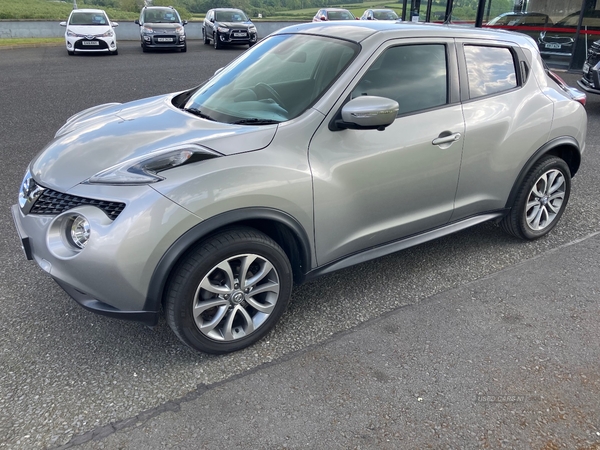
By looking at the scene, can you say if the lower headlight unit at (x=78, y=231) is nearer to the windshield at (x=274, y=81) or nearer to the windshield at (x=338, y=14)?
the windshield at (x=274, y=81)

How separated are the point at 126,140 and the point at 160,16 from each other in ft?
60.5

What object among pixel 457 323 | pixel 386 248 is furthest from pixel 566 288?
pixel 386 248

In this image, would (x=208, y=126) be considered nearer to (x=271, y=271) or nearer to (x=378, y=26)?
(x=271, y=271)

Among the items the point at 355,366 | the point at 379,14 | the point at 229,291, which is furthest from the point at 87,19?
the point at 355,366

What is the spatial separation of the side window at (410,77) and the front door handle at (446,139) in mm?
222

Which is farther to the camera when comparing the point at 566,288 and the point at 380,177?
the point at 566,288

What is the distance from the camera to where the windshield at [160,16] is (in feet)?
62.6

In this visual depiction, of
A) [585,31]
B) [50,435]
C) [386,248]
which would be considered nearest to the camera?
[50,435]

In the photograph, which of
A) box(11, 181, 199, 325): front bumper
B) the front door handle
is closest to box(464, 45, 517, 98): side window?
the front door handle

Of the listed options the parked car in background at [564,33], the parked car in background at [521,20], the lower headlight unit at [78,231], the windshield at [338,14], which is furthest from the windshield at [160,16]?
the lower headlight unit at [78,231]

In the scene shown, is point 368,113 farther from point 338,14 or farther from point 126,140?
point 338,14

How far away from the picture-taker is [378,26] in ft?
11.2

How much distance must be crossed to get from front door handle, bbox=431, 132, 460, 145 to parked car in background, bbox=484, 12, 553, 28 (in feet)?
41.9

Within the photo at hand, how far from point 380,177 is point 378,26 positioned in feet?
3.56
